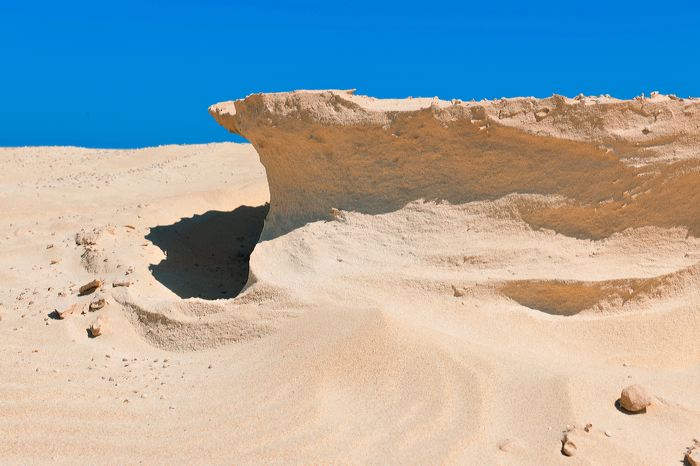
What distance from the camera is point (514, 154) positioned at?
4.53 meters

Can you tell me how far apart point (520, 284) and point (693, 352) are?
3.35ft

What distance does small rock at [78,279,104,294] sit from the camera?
5328mm

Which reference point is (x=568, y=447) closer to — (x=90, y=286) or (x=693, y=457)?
(x=693, y=457)

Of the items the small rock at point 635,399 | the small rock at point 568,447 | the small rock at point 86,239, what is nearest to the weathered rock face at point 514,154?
the small rock at point 635,399

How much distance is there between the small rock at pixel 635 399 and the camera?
337cm

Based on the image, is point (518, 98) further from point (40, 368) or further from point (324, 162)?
point (40, 368)

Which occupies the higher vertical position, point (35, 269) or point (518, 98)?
point (518, 98)

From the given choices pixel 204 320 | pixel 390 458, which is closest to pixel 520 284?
pixel 390 458

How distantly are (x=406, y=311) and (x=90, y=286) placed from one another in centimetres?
255

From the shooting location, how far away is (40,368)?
4156 mm

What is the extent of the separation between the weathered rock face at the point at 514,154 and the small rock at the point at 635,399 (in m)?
1.25

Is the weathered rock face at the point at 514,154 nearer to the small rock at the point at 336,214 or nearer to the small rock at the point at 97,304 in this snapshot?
the small rock at the point at 336,214

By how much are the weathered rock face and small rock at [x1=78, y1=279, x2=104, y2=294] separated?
1612 mm

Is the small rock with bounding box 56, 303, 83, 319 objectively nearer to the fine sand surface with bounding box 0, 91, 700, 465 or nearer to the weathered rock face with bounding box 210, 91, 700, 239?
the fine sand surface with bounding box 0, 91, 700, 465
